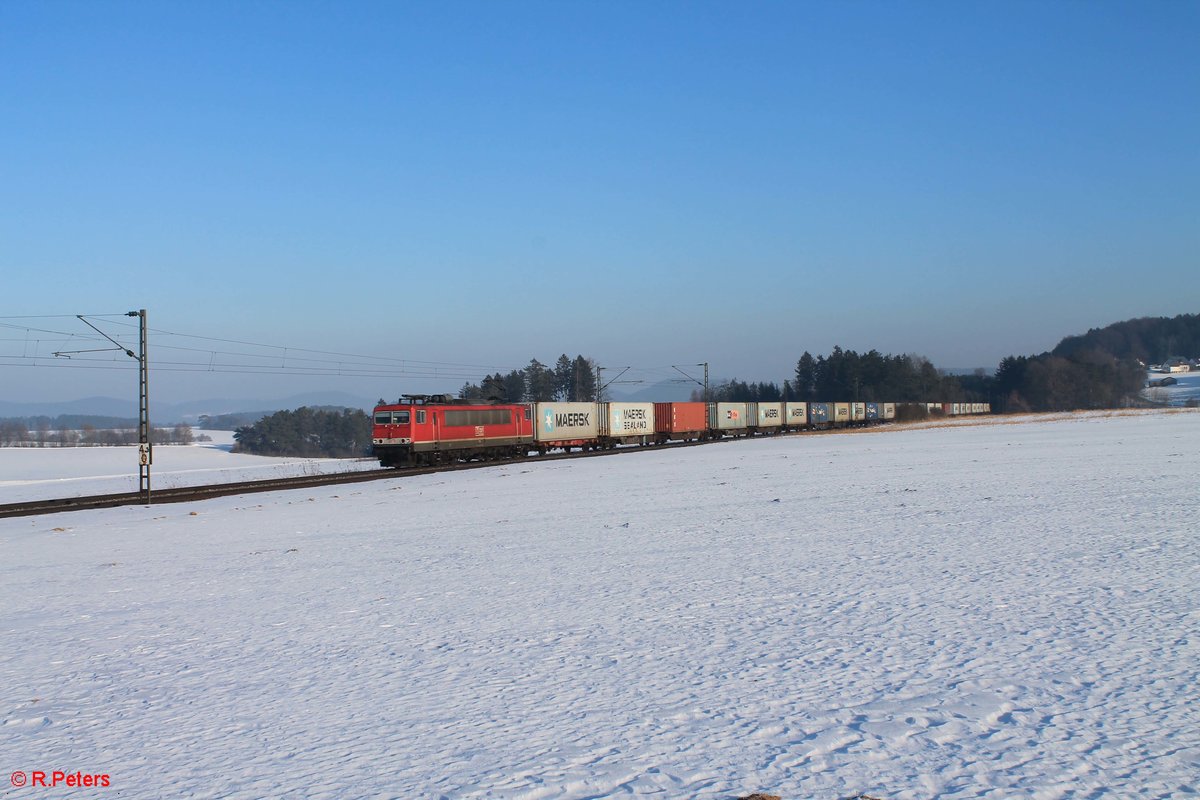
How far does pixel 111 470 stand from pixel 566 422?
38338 millimetres

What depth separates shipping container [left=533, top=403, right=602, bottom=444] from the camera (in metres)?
54.9

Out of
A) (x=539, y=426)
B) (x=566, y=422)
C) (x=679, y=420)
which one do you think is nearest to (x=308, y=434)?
(x=679, y=420)

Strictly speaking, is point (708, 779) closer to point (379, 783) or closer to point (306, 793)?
point (379, 783)

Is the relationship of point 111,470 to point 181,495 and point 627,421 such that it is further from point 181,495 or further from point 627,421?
point 181,495

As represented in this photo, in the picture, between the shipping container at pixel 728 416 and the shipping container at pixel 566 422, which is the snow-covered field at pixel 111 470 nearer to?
the shipping container at pixel 566 422

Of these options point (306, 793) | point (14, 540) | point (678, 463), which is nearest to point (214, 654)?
point (306, 793)

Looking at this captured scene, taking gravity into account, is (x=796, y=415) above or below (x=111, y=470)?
above

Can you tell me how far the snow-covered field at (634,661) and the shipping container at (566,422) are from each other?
124 feet

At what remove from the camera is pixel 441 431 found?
45.4 m

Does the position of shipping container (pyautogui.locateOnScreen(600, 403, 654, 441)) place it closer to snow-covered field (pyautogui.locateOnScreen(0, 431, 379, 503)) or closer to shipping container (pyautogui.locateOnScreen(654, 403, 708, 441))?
shipping container (pyautogui.locateOnScreen(654, 403, 708, 441))

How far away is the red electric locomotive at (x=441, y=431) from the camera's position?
4353 cm

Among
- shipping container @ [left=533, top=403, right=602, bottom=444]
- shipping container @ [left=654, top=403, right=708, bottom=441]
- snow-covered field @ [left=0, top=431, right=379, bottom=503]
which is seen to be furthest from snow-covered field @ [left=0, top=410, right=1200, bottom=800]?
shipping container @ [left=654, top=403, right=708, bottom=441]

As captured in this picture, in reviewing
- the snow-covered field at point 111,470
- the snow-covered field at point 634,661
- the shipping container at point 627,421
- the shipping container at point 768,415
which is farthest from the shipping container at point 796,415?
the snow-covered field at point 634,661

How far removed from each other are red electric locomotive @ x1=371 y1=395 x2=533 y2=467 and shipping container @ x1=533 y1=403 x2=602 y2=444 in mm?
2459
